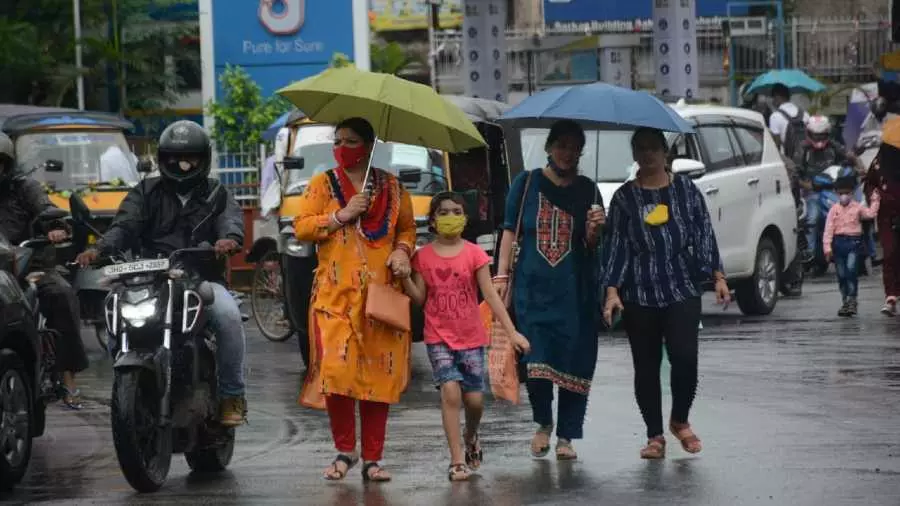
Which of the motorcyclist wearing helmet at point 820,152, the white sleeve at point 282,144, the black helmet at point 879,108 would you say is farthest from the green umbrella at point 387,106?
the black helmet at point 879,108

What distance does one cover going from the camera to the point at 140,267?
380 inches

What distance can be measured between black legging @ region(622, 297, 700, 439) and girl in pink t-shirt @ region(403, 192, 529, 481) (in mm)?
1008

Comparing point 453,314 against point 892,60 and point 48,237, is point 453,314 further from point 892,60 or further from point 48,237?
point 892,60

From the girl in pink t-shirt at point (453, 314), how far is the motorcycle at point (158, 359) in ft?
3.48

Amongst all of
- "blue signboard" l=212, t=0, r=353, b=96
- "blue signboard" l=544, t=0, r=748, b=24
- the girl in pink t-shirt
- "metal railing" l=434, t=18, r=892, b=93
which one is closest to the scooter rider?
"blue signboard" l=212, t=0, r=353, b=96

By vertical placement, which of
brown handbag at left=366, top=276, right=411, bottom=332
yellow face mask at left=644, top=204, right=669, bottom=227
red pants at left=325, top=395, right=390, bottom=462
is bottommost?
red pants at left=325, top=395, right=390, bottom=462

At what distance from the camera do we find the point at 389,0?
166 ft

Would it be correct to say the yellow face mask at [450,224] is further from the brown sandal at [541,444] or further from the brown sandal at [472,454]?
the brown sandal at [541,444]

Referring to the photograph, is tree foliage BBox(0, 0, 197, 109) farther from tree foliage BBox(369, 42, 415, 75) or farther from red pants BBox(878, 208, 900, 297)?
red pants BBox(878, 208, 900, 297)

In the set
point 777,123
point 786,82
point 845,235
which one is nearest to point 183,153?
point 845,235

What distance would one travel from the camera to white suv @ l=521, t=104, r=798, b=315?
19.8 metres

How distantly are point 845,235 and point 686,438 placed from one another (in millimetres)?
10873

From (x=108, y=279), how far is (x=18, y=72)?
1287 inches

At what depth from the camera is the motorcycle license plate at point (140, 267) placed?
31.7 ft
